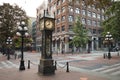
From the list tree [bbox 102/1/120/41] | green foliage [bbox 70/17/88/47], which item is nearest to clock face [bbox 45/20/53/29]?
tree [bbox 102/1/120/41]

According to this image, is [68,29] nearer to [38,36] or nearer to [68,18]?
[68,18]

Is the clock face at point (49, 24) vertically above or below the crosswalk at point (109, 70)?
above

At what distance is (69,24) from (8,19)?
23148 millimetres

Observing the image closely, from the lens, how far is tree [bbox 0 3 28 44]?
39438 millimetres

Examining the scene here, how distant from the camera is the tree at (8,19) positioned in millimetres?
39438

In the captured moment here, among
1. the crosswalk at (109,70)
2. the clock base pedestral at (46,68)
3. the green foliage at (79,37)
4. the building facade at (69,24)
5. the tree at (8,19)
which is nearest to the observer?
the clock base pedestral at (46,68)

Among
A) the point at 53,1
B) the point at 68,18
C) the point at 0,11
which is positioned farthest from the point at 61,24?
the point at 0,11

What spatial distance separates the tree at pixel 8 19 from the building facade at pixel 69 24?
51.1 feet

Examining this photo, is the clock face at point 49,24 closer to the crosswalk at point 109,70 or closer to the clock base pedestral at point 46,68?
the clock base pedestral at point 46,68

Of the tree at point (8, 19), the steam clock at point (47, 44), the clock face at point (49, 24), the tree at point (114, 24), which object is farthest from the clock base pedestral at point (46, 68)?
the tree at point (8, 19)

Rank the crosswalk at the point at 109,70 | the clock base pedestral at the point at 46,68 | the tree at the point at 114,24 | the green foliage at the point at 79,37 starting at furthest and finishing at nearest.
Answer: the green foliage at the point at 79,37 → the tree at the point at 114,24 → the crosswalk at the point at 109,70 → the clock base pedestral at the point at 46,68

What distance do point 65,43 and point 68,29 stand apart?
4.77 meters

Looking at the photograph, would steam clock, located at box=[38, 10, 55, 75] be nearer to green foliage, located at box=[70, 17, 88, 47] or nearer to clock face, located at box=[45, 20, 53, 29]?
clock face, located at box=[45, 20, 53, 29]

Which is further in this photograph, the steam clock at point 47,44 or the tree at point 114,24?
the tree at point 114,24
